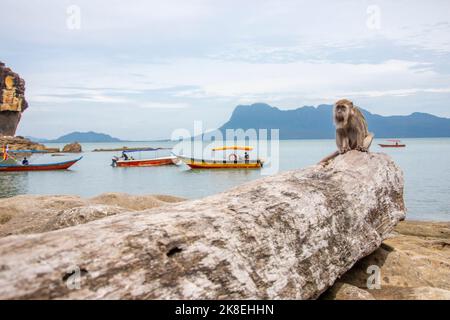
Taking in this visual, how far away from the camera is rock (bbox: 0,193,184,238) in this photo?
7.19 meters

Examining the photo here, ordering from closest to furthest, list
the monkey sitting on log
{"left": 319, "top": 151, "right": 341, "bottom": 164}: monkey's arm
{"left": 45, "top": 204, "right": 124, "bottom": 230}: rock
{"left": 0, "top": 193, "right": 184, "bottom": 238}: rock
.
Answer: {"left": 45, "top": 204, "right": 124, "bottom": 230}: rock < {"left": 0, "top": 193, "right": 184, "bottom": 238}: rock < {"left": 319, "top": 151, "right": 341, "bottom": 164}: monkey's arm < the monkey sitting on log

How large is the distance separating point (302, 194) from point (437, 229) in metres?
11.4

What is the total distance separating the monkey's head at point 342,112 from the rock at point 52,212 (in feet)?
14.8

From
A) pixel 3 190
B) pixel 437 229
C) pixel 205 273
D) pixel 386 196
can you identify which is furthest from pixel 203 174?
pixel 205 273

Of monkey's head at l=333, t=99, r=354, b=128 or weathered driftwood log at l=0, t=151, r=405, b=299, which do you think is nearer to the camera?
weathered driftwood log at l=0, t=151, r=405, b=299

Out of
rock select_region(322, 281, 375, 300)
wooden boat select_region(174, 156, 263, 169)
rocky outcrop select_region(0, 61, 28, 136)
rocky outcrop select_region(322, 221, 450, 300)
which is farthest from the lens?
rocky outcrop select_region(0, 61, 28, 136)

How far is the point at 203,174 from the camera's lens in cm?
4944

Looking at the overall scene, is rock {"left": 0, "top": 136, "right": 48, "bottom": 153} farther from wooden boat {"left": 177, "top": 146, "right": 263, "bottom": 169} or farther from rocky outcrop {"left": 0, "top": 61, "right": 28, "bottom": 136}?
wooden boat {"left": 177, "top": 146, "right": 263, "bottom": 169}

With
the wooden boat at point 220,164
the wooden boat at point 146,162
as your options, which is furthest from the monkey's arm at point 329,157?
the wooden boat at point 146,162

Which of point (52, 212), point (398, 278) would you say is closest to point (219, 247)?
point (398, 278)

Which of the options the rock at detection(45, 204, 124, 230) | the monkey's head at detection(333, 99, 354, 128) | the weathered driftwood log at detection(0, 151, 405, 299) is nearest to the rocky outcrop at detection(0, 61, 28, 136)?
the rock at detection(45, 204, 124, 230)

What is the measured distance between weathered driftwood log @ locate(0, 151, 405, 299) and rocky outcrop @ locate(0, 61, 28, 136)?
11194 centimetres

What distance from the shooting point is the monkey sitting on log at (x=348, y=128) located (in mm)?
8453
